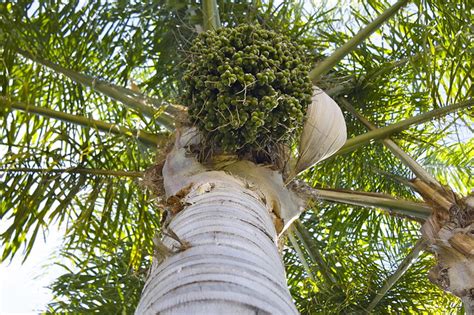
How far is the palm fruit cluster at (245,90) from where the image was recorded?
8.16ft

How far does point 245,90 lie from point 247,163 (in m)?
0.40

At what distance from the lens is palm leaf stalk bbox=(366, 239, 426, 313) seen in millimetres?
3479

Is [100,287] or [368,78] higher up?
[368,78]

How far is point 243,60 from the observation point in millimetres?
2541

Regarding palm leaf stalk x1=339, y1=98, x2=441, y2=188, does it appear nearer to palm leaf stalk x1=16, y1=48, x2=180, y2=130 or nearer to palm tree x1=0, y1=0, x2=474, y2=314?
palm tree x1=0, y1=0, x2=474, y2=314

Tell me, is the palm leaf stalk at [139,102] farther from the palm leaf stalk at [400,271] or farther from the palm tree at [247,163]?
the palm leaf stalk at [400,271]

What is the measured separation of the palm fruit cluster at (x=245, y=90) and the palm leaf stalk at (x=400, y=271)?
1149mm

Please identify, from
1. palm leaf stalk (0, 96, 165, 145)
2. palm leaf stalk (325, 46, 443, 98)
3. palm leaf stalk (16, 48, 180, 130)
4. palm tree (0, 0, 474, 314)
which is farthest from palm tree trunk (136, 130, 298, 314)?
palm leaf stalk (325, 46, 443, 98)

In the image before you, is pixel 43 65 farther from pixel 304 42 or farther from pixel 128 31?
pixel 304 42

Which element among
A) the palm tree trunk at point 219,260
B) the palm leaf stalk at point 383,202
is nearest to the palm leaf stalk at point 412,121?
the palm leaf stalk at point 383,202

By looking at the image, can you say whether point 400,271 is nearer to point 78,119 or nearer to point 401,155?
point 401,155

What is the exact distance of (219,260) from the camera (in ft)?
5.68

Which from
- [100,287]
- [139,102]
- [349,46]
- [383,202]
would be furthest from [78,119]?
[383,202]

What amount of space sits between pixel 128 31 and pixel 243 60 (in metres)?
2.15
